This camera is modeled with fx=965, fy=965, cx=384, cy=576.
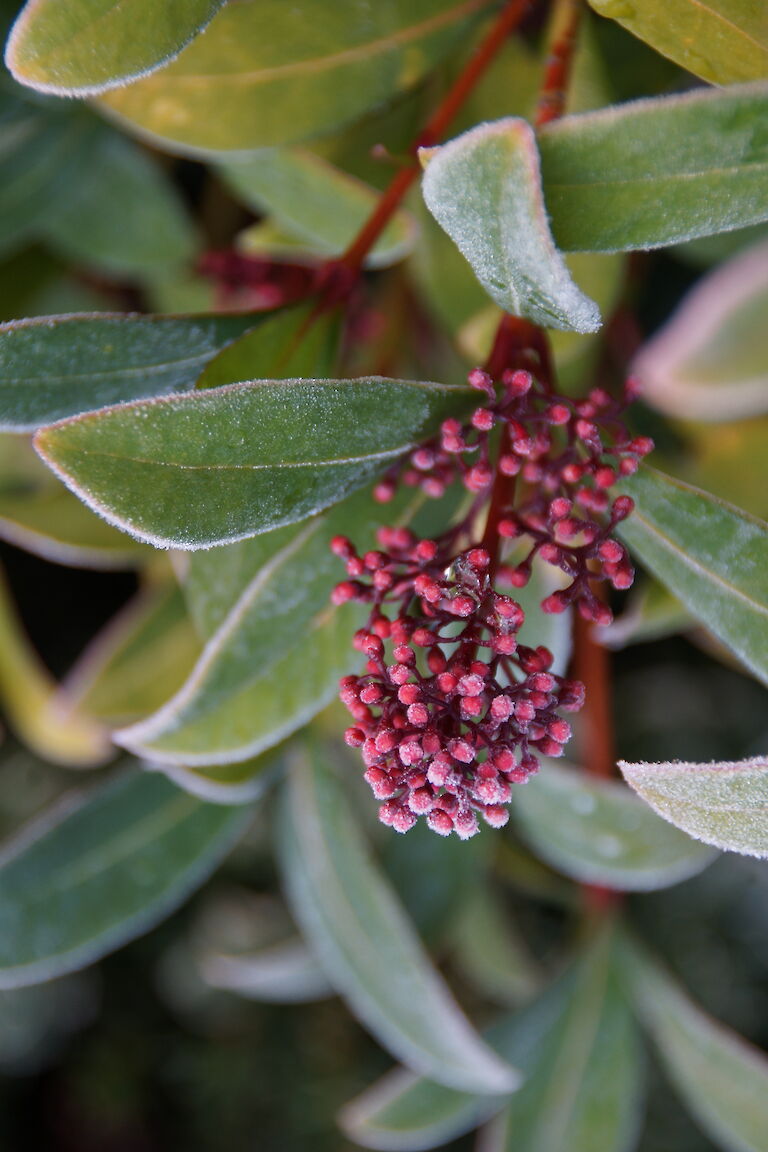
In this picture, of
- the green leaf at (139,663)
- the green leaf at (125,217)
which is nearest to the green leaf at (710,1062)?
the green leaf at (139,663)

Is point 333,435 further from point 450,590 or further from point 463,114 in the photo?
point 463,114

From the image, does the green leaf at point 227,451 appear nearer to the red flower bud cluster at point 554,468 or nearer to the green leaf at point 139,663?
the red flower bud cluster at point 554,468

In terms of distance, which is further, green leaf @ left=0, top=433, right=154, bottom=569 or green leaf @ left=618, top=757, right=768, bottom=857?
green leaf @ left=0, top=433, right=154, bottom=569

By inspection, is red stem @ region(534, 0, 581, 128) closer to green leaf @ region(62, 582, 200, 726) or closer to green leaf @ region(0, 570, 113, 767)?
green leaf @ region(62, 582, 200, 726)

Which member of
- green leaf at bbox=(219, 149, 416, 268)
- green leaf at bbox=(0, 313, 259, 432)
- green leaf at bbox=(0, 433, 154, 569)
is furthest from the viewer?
green leaf at bbox=(0, 433, 154, 569)

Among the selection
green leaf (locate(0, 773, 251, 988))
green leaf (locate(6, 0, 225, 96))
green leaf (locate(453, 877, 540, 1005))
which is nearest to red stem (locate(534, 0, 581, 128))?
green leaf (locate(6, 0, 225, 96))

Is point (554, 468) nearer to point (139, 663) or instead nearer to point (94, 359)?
point (94, 359)
